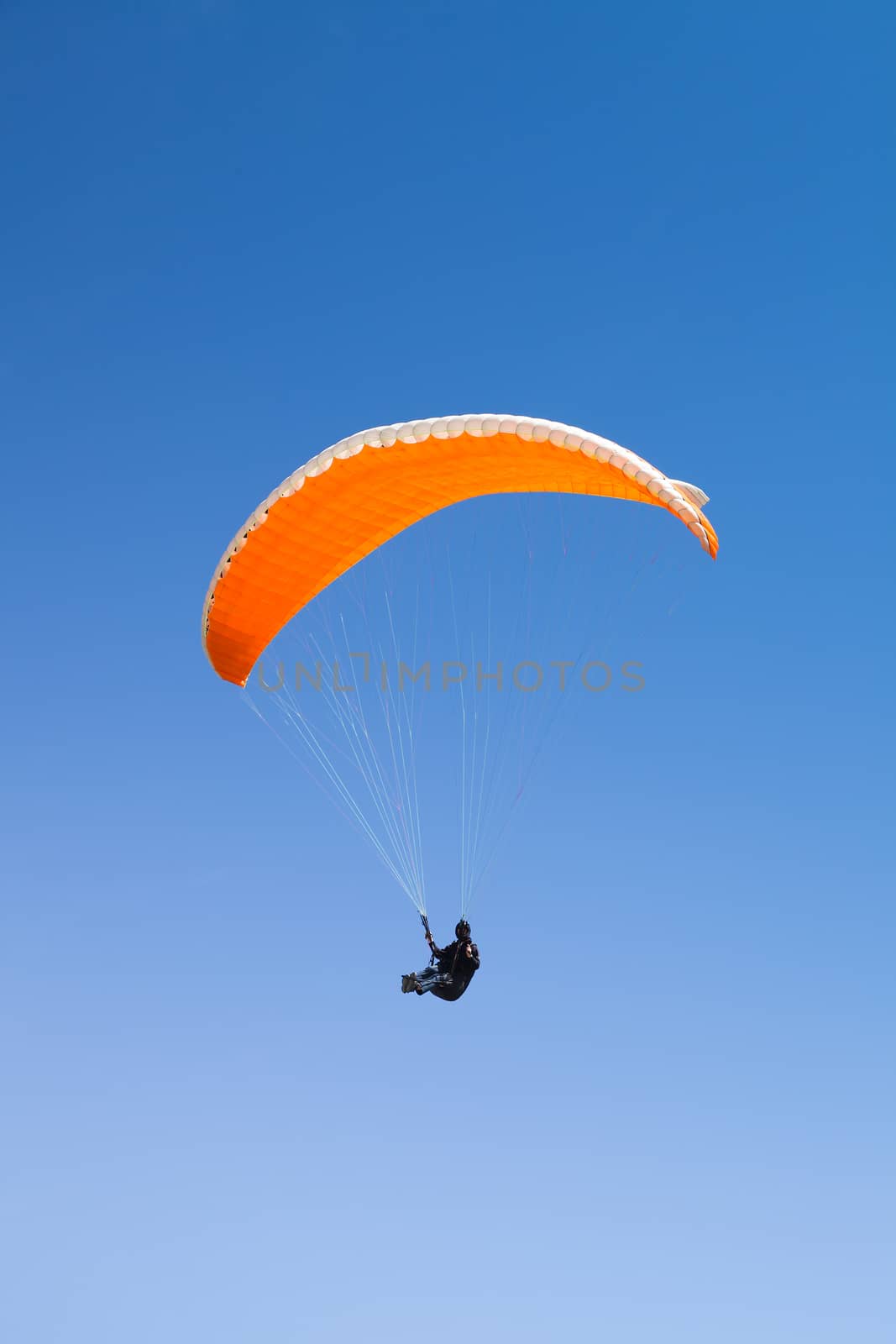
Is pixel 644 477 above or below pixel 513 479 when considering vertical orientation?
below

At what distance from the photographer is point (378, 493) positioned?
19.5 m

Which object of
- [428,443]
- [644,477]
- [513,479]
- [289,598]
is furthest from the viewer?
[289,598]

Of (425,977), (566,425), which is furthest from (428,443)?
(425,977)

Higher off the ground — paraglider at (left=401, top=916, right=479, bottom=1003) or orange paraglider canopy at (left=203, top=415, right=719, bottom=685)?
orange paraglider canopy at (left=203, top=415, right=719, bottom=685)

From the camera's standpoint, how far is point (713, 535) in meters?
17.4

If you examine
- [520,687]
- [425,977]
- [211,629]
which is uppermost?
→ [211,629]

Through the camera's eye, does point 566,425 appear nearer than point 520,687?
Yes

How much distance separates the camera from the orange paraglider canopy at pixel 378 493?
17.1 metres

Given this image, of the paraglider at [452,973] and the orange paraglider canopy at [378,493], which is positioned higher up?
the orange paraglider canopy at [378,493]

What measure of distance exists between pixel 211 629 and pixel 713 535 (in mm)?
7380

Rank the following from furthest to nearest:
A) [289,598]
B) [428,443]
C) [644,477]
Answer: [289,598], [428,443], [644,477]

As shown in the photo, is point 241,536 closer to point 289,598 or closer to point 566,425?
point 289,598

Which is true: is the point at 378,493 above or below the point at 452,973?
above

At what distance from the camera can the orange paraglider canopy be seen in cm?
1708
